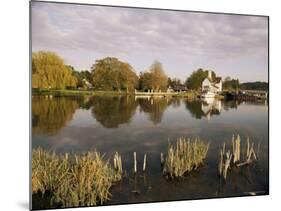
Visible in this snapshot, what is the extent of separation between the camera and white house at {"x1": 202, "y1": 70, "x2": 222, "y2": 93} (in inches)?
161

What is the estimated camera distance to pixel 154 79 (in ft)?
13.1

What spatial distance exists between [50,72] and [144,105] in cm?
83

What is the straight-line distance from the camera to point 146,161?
153 inches

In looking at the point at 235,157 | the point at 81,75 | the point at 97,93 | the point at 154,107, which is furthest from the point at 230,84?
the point at 81,75

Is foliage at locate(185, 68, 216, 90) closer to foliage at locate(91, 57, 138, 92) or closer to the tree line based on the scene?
the tree line

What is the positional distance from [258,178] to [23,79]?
7.32ft

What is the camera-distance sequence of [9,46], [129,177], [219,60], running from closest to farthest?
[9,46]
[129,177]
[219,60]

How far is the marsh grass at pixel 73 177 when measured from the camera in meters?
3.62

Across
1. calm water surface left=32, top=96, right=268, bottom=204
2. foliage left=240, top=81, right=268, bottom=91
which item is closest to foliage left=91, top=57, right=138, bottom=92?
calm water surface left=32, top=96, right=268, bottom=204

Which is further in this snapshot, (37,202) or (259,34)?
(259,34)

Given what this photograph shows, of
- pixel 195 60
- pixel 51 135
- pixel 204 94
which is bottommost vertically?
pixel 51 135
